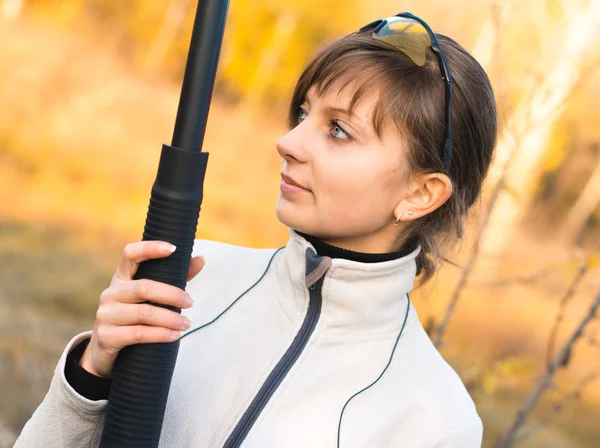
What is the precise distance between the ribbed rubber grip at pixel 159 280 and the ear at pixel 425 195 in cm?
81

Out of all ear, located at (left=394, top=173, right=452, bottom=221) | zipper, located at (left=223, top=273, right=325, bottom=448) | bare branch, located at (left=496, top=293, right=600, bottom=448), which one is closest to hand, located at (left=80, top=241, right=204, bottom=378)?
zipper, located at (left=223, top=273, right=325, bottom=448)

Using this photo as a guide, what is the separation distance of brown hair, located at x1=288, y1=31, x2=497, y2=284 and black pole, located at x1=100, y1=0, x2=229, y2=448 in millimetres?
661

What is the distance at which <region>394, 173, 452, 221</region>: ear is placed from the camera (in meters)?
1.80

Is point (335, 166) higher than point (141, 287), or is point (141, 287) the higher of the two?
point (335, 166)

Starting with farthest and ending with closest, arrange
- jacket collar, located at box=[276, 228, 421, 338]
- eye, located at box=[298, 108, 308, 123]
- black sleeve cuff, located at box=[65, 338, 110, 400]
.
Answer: eye, located at box=[298, 108, 308, 123] < jacket collar, located at box=[276, 228, 421, 338] < black sleeve cuff, located at box=[65, 338, 110, 400]

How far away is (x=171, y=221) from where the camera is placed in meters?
1.07

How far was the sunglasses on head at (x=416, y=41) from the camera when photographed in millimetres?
1701

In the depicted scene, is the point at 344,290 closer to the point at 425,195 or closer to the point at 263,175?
the point at 425,195

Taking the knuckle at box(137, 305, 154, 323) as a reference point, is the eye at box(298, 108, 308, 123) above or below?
above

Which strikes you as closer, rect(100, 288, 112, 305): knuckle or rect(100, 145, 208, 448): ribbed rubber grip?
rect(100, 145, 208, 448): ribbed rubber grip

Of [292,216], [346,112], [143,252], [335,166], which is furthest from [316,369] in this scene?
[143,252]

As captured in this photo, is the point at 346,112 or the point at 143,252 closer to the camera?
the point at 143,252

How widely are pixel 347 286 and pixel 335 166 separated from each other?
0.28 meters

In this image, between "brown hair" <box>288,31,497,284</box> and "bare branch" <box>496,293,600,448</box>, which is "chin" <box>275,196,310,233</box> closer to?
"brown hair" <box>288,31,497,284</box>
